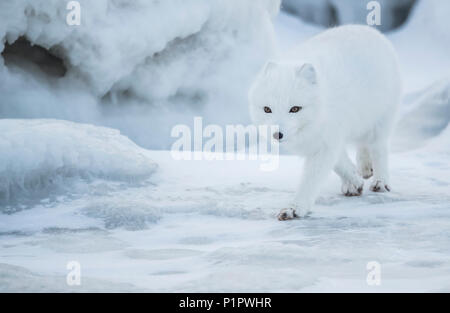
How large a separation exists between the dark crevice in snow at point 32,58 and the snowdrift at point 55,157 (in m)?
1.76

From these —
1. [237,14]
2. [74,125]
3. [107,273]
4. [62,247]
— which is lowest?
[107,273]

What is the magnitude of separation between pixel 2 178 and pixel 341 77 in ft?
6.64

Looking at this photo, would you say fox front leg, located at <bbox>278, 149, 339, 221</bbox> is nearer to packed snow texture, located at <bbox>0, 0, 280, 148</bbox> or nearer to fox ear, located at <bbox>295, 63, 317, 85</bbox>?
fox ear, located at <bbox>295, 63, 317, 85</bbox>

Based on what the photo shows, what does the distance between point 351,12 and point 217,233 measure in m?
9.24

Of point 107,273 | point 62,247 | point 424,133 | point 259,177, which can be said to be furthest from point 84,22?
point 424,133

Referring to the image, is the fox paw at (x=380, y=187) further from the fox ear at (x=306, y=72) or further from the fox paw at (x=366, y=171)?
the fox ear at (x=306, y=72)

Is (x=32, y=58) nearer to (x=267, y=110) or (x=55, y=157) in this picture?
(x=55, y=157)

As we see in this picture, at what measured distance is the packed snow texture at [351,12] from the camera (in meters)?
11.0

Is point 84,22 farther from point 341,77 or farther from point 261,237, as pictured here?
point 261,237

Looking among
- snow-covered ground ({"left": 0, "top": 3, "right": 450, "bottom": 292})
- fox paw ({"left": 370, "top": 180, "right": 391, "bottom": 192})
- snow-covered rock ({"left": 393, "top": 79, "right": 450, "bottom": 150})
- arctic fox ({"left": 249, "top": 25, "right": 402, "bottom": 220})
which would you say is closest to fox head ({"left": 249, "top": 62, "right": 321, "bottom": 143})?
arctic fox ({"left": 249, "top": 25, "right": 402, "bottom": 220})

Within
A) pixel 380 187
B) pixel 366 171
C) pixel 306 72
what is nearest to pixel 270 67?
pixel 306 72

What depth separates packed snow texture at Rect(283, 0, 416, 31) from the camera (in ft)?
36.1

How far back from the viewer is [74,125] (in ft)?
12.1

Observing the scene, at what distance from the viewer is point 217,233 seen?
273 centimetres
